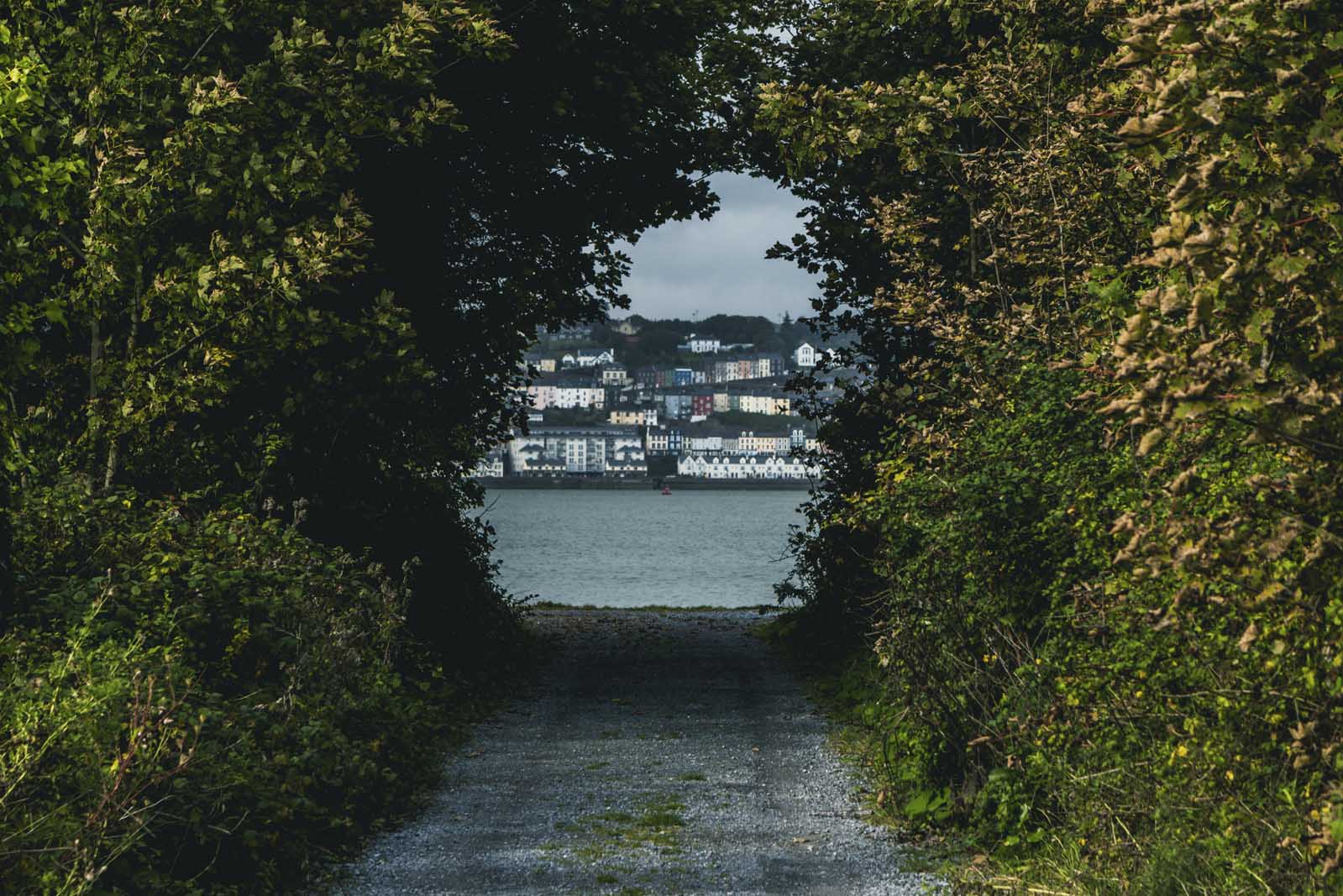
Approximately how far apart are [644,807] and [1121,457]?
415 cm

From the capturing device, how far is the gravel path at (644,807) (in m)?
7.52

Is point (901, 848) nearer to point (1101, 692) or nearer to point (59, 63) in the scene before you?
point (1101, 692)

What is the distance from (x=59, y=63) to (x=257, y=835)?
6722 mm

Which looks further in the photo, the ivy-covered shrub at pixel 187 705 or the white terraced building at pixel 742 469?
the white terraced building at pixel 742 469

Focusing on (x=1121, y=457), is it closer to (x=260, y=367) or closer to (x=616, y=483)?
(x=260, y=367)

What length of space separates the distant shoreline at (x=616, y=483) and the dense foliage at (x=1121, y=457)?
15874 centimetres

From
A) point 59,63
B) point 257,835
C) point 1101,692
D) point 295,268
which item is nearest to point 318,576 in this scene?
point 295,268

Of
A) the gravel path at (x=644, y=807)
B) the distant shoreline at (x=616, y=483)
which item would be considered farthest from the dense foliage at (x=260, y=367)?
the distant shoreline at (x=616, y=483)

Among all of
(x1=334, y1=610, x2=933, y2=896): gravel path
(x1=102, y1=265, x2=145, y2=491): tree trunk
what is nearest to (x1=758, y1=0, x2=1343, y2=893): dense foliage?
(x1=334, y1=610, x2=933, y2=896): gravel path

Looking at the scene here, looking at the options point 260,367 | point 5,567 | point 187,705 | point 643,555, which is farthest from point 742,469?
point 187,705

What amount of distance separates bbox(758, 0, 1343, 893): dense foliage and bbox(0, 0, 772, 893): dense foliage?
3.62m

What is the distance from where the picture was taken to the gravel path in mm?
7520

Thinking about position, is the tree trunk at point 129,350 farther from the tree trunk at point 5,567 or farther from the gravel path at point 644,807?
the gravel path at point 644,807

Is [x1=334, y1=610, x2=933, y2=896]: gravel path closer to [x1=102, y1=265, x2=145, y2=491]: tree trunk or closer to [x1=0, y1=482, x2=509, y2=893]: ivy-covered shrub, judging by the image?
[x1=0, y1=482, x2=509, y2=893]: ivy-covered shrub
